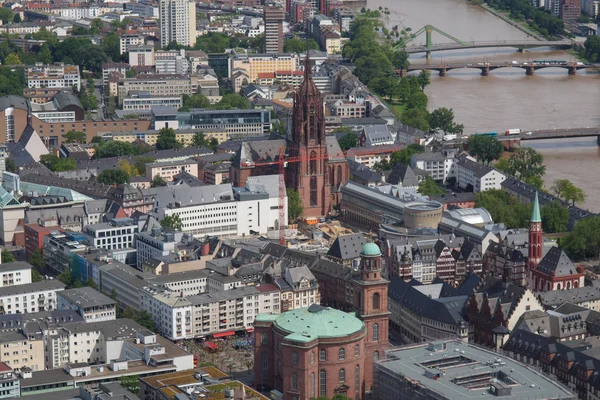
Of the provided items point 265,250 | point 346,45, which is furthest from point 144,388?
point 346,45

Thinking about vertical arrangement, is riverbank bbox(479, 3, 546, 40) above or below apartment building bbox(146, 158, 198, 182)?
above

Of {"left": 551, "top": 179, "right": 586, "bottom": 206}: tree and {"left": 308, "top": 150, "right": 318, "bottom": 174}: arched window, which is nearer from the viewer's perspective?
{"left": 308, "top": 150, "right": 318, "bottom": 174}: arched window

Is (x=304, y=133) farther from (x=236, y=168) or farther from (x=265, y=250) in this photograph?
(x=265, y=250)

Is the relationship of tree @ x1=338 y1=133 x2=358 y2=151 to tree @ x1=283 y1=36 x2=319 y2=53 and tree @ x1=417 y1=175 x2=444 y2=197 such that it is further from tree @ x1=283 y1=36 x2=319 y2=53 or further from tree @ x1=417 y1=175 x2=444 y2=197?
tree @ x1=283 y1=36 x2=319 y2=53

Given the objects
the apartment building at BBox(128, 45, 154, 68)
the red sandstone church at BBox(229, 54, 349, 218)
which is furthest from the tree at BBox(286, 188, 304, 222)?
the apartment building at BBox(128, 45, 154, 68)

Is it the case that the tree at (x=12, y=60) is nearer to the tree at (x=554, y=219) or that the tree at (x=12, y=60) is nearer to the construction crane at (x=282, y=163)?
the construction crane at (x=282, y=163)

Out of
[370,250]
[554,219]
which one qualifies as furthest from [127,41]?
[370,250]
